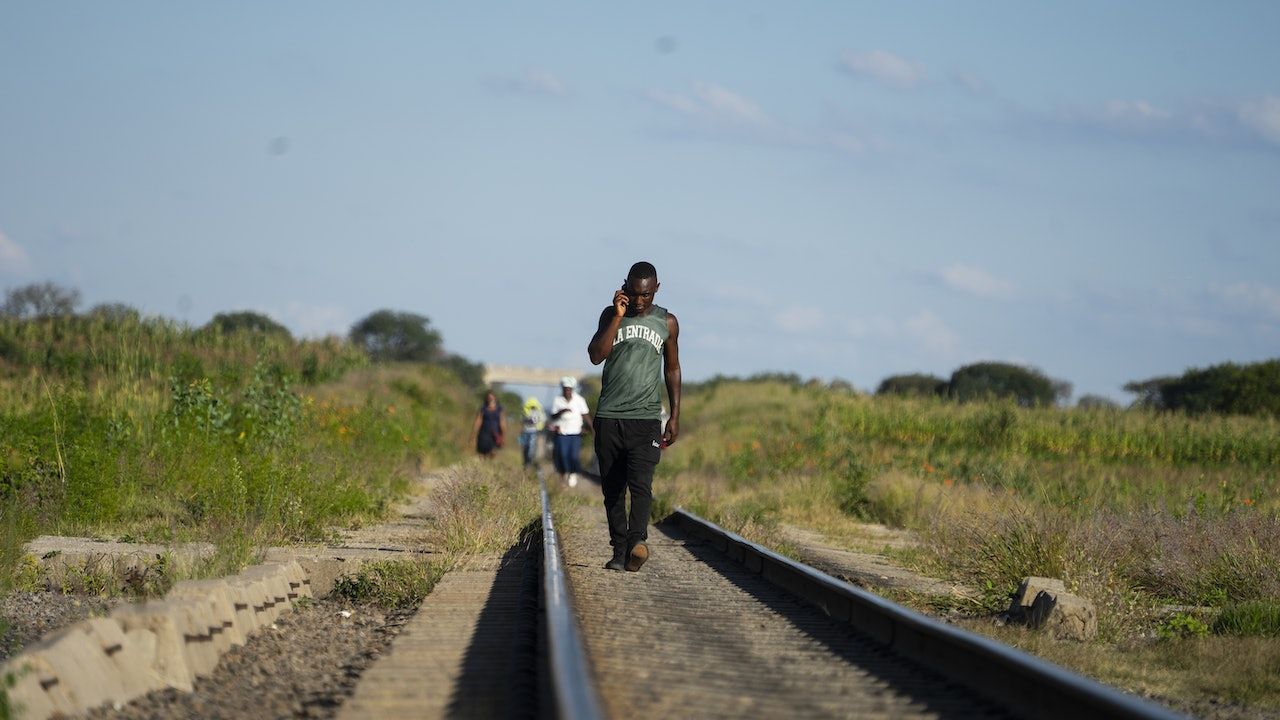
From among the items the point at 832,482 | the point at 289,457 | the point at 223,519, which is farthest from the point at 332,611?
the point at 832,482

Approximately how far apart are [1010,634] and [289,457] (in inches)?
383

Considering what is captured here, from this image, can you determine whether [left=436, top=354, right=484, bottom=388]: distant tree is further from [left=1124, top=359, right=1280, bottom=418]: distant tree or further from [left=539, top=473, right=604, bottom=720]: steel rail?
[left=539, top=473, right=604, bottom=720]: steel rail

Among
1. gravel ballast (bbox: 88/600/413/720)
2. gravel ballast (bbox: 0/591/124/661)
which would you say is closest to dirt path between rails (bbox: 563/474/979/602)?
gravel ballast (bbox: 88/600/413/720)

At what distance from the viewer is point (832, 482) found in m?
22.8

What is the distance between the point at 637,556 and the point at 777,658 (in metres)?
3.36

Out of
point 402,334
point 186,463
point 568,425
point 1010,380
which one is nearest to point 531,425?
point 568,425

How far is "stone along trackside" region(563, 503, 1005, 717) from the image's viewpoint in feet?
17.5

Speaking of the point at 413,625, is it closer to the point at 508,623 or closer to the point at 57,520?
the point at 508,623

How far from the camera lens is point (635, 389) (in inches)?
379

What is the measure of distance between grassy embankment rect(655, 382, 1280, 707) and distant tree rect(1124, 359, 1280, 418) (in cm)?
2366

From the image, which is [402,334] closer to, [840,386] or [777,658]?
[840,386]

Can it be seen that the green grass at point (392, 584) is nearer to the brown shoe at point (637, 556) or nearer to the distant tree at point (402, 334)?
the brown shoe at point (637, 556)

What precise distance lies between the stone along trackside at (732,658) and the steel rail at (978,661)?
89 mm

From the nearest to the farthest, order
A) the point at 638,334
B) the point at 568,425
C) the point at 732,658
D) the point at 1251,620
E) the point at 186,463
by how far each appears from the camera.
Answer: the point at 732,658 < the point at 1251,620 < the point at 638,334 < the point at 186,463 < the point at 568,425
